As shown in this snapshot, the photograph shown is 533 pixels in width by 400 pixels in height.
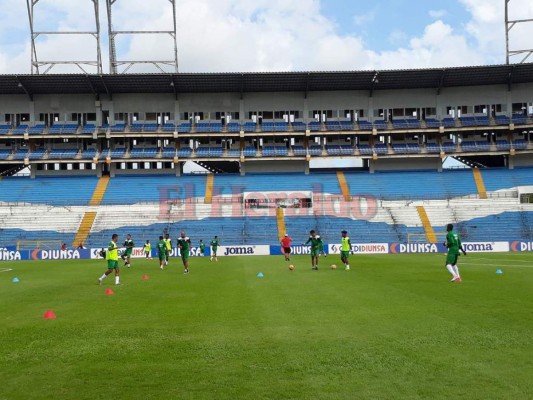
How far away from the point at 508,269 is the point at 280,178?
37.7 metres

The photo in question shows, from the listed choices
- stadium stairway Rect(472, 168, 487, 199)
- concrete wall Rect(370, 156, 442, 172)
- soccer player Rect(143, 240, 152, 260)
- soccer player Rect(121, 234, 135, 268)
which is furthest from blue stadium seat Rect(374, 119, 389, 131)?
soccer player Rect(121, 234, 135, 268)

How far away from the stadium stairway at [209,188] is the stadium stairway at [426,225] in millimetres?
21634

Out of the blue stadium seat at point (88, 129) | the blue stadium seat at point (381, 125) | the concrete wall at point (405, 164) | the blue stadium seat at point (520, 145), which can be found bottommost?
the concrete wall at point (405, 164)

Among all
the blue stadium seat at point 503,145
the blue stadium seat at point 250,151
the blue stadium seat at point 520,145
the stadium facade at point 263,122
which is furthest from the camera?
the blue stadium seat at point 250,151

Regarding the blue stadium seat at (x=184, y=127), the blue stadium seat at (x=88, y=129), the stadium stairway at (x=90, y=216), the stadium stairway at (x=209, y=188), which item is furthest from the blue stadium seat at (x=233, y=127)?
the blue stadium seat at (x=88, y=129)

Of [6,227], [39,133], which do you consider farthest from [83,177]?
[6,227]

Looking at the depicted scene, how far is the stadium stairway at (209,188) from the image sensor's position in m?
56.5

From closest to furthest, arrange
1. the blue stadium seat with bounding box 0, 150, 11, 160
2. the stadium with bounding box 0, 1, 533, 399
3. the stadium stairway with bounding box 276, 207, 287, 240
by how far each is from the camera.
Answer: the stadium with bounding box 0, 1, 533, 399 → the stadium stairway with bounding box 276, 207, 287, 240 → the blue stadium seat with bounding box 0, 150, 11, 160

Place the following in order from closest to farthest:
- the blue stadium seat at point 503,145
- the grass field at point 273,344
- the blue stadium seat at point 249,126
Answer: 1. the grass field at point 273,344
2. the blue stadium seat at point 503,145
3. the blue stadium seat at point 249,126

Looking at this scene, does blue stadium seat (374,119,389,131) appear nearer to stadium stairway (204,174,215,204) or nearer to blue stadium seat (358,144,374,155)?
blue stadium seat (358,144,374,155)

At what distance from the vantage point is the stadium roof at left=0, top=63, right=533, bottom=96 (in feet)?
193

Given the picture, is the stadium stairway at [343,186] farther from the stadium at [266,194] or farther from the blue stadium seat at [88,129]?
the blue stadium seat at [88,129]

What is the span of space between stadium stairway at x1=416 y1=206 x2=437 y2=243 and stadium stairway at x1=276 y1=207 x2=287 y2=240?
43.9 ft

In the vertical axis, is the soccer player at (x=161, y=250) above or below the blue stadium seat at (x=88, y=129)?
below
